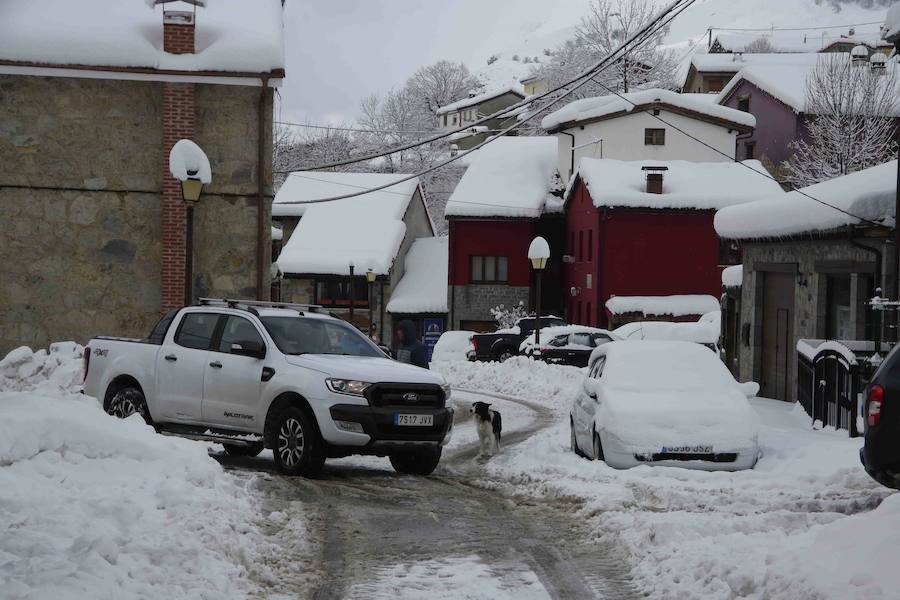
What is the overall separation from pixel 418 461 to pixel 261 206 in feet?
34.6

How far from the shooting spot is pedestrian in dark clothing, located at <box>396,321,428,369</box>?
53.0ft

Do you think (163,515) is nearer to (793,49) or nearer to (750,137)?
(750,137)

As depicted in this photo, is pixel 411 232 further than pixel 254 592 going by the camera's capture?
Yes

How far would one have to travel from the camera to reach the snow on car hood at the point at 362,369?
11961mm

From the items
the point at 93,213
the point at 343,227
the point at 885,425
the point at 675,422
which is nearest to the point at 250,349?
the point at 675,422

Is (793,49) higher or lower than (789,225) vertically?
higher

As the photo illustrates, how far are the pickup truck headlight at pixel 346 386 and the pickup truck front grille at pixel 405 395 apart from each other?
0.28 ft

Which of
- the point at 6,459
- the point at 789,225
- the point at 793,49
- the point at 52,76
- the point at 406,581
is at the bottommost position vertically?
the point at 406,581

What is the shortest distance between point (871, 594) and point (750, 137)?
57.7 m

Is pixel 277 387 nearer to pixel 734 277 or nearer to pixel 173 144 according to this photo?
pixel 173 144

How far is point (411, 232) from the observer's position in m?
57.9

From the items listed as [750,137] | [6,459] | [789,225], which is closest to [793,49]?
[750,137]

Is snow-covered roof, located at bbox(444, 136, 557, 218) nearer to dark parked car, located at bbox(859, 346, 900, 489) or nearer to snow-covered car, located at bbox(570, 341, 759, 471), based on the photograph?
snow-covered car, located at bbox(570, 341, 759, 471)

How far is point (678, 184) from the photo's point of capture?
158 ft
